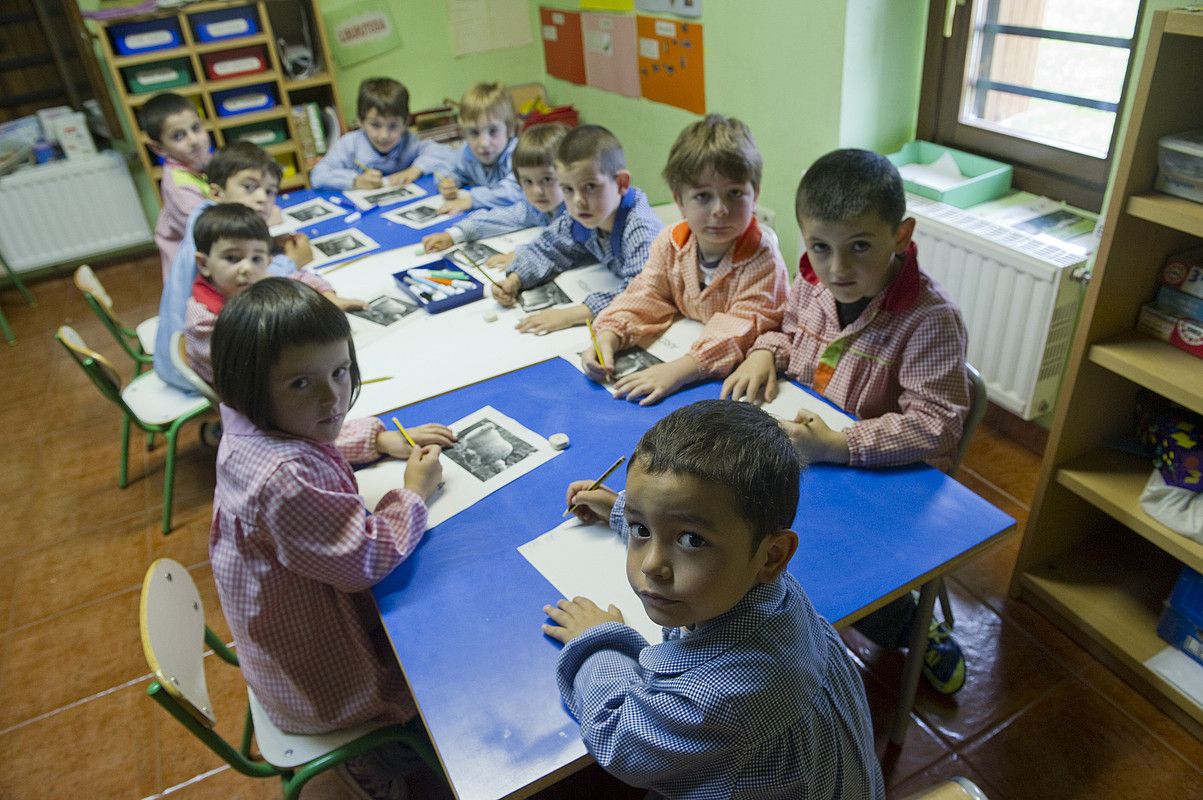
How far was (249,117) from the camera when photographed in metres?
4.30

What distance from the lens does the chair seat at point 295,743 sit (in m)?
1.35

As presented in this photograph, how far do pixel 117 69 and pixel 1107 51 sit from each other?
428 centimetres

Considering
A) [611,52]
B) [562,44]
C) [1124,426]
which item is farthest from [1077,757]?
[562,44]

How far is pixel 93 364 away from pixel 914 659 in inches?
96.1

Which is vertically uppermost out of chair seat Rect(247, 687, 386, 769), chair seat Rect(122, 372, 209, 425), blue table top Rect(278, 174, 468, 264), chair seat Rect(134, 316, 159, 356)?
blue table top Rect(278, 174, 468, 264)

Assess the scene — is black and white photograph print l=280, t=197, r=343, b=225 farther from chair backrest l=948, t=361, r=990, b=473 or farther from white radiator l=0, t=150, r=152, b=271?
chair backrest l=948, t=361, r=990, b=473

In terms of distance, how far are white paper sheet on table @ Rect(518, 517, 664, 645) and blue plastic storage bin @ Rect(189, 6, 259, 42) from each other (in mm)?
3935

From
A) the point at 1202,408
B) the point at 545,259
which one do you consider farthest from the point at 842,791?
the point at 545,259

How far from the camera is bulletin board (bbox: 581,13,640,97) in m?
3.85

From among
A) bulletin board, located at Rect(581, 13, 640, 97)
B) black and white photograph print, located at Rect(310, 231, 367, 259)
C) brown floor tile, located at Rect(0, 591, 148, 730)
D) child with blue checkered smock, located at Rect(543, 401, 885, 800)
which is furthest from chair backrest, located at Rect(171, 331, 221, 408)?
bulletin board, located at Rect(581, 13, 640, 97)

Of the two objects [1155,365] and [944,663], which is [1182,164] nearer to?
[1155,365]

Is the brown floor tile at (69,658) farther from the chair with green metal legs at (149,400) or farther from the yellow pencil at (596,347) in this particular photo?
the yellow pencil at (596,347)

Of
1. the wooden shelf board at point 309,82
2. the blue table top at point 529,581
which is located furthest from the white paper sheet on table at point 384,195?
the blue table top at point 529,581

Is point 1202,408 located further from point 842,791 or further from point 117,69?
point 117,69
